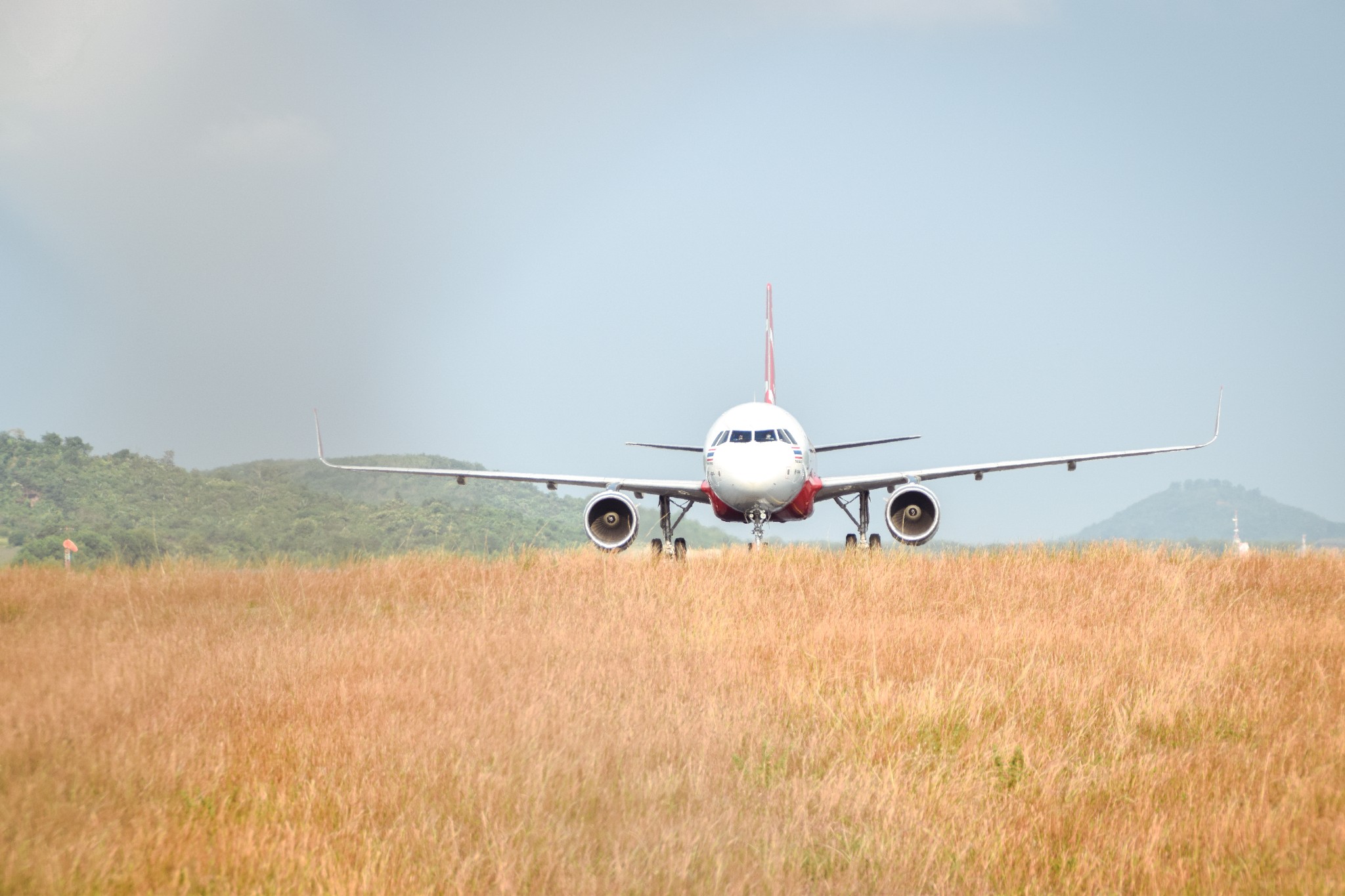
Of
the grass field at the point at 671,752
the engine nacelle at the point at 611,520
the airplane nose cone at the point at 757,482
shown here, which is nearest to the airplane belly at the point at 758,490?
the airplane nose cone at the point at 757,482

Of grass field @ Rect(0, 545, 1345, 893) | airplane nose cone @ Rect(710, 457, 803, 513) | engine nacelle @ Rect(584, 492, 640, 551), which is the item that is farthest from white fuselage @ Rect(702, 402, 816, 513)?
grass field @ Rect(0, 545, 1345, 893)

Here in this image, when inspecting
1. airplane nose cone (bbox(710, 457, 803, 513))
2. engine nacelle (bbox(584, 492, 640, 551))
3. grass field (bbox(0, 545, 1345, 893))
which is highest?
airplane nose cone (bbox(710, 457, 803, 513))

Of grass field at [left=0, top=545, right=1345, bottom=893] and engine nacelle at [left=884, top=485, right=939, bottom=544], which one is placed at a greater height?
engine nacelle at [left=884, top=485, right=939, bottom=544]

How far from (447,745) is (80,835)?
4.97 feet

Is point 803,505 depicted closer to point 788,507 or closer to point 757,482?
point 788,507

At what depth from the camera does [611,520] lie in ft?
60.0

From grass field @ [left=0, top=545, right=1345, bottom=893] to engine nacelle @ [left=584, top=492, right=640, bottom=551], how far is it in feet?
28.4

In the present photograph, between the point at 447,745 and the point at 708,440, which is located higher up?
the point at 708,440

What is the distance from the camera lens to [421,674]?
20.2 ft

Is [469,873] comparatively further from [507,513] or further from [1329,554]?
[507,513]

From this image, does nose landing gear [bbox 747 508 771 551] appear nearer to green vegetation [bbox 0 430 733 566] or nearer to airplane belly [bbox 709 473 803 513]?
airplane belly [bbox 709 473 803 513]

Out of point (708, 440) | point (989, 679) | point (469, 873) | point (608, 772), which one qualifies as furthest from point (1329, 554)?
point (469, 873)

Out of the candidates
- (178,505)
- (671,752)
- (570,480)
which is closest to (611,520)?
(570,480)

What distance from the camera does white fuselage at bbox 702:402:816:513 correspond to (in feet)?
56.1
